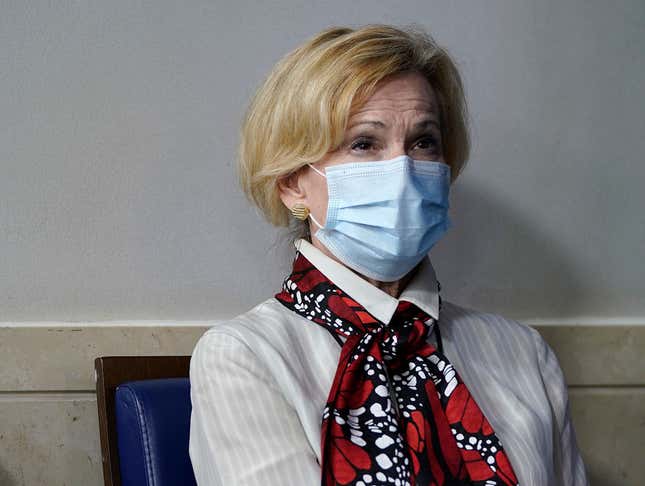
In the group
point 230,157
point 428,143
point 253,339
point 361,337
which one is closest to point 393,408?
point 361,337

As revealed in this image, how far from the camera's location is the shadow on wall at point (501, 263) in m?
2.10

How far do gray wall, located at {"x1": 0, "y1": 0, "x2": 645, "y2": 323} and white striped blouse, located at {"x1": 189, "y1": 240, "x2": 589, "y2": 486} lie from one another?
1.49 feet

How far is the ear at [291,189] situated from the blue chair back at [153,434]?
409 millimetres

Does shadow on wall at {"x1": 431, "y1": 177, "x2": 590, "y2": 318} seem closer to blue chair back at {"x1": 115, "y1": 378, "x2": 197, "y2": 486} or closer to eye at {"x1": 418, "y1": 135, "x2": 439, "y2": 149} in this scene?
eye at {"x1": 418, "y1": 135, "x2": 439, "y2": 149}

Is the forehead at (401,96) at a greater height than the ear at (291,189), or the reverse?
the forehead at (401,96)

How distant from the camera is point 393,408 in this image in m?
1.39

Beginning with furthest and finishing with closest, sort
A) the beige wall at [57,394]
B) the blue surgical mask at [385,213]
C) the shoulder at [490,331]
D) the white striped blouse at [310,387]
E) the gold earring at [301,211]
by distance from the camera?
the beige wall at [57,394] → the shoulder at [490,331] → the gold earring at [301,211] → the blue surgical mask at [385,213] → the white striped blouse at [310,387]

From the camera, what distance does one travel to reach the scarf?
1305 mm

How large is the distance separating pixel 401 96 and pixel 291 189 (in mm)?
261

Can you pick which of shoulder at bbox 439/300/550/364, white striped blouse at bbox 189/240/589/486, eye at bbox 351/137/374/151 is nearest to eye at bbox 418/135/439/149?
eye at bbox 351/137/374/151

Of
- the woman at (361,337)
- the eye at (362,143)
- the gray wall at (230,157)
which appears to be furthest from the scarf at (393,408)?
the gray wall at (230,157)

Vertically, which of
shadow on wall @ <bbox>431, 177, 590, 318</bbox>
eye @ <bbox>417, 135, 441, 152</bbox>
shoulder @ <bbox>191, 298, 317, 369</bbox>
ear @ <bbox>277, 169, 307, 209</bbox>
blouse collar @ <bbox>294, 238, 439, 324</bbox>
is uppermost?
eye @ <bbox>417, 135, 441, 152</bbox>

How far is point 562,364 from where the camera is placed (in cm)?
209

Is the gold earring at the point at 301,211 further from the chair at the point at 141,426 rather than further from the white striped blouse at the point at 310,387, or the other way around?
the chair at the point at 141,426
